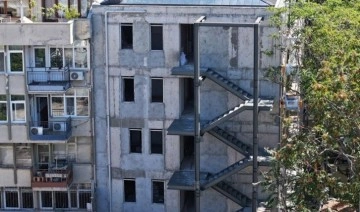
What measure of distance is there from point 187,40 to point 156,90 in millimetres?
2955

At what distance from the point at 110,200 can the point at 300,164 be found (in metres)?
14.9

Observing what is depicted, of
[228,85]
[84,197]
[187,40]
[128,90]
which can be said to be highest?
[187,40]

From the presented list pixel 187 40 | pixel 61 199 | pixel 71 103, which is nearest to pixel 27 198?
pixel 61 199

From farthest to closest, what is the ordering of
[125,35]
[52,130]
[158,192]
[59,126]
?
[158,192] → [52,130] → [59,126] → [125,35]

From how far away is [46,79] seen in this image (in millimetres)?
36969

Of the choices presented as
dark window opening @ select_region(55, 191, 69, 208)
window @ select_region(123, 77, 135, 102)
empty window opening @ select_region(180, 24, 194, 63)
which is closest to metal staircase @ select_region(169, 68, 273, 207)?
empty window opening @ select_region(180, 24, 194, 63)

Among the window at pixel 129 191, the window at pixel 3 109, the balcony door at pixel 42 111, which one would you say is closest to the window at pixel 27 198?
the balcony door at pixel 42 111

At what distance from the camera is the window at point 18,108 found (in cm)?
3700

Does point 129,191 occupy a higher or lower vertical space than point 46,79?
lower

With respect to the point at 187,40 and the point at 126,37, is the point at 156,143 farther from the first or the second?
the point at 126,37

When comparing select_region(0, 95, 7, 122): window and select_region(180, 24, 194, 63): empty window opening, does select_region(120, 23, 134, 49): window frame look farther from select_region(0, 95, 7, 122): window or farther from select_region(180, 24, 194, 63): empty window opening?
select_region(0, 95, 7, 122): window

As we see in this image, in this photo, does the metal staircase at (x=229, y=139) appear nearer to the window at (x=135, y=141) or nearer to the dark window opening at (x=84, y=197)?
the window at (x=135, y=141)

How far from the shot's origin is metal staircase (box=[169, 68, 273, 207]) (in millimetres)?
34906

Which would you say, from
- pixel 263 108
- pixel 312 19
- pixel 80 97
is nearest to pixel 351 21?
pixel 312 19
